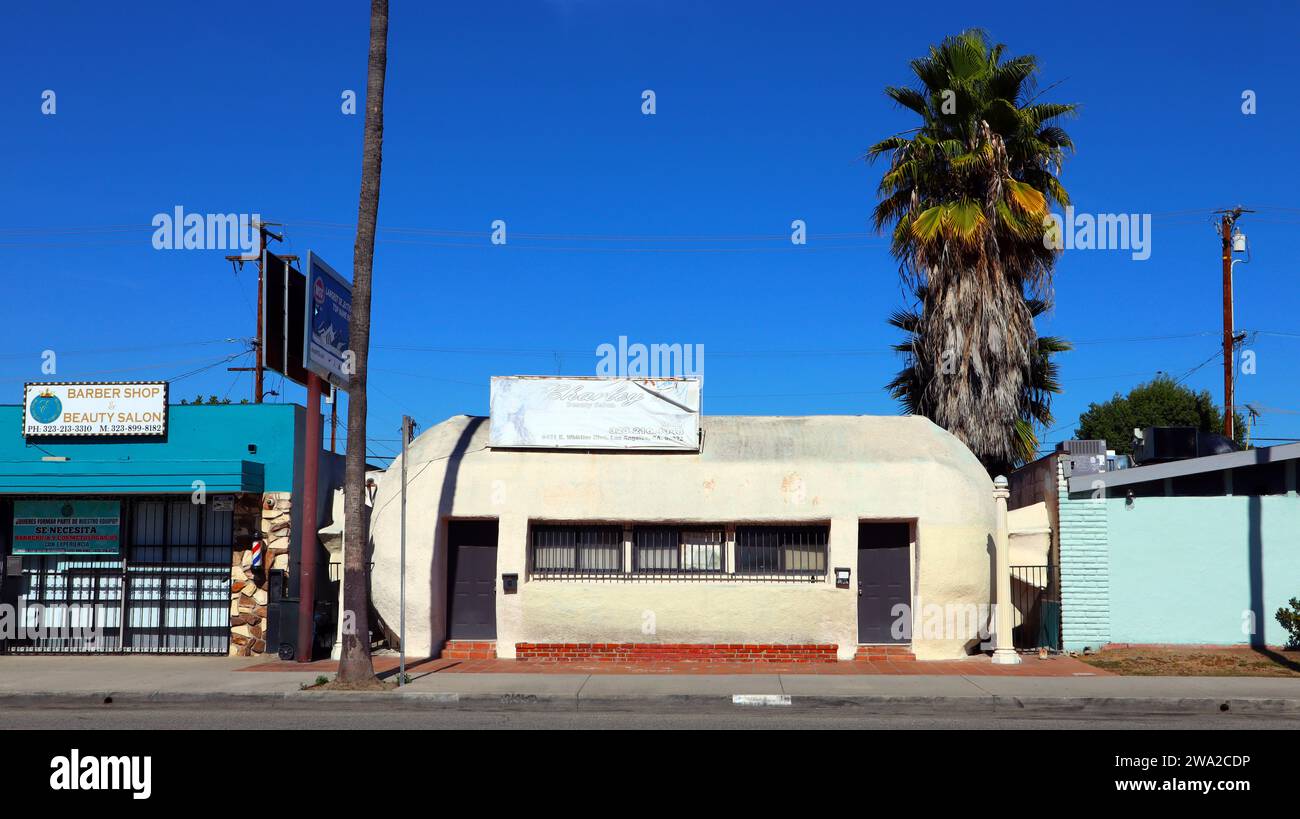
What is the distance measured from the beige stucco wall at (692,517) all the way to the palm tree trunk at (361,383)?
9.51 feet

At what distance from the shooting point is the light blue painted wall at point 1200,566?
57.6 ft

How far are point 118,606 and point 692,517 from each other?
989 cm

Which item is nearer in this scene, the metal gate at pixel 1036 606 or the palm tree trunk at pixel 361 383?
the palm tree trunk at pixel 361 383

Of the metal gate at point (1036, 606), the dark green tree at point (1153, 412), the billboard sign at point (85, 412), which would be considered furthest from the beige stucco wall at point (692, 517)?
the dark green tree at point (1153, 412)

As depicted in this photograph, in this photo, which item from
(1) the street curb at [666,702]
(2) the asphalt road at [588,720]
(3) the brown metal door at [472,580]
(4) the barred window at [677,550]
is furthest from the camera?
(3) the brown metal door at [472,580]

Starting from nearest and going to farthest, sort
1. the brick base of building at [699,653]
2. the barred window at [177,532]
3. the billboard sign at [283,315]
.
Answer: the billboard sign at [283,315] → the brick base of building at [699,653] → the barred window at [177,532]

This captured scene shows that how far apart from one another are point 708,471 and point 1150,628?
737cm

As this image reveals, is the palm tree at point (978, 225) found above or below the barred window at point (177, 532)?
above

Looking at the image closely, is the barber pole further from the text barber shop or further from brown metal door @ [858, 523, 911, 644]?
brown metal door @ [858, 523, 911, 644]

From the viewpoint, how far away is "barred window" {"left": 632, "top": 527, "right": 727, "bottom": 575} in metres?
18.0

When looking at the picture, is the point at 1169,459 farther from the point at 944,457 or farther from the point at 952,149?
the point at 952,149

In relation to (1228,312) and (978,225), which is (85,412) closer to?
(978,225)

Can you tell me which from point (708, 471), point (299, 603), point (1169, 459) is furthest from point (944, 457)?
point (299, 603)

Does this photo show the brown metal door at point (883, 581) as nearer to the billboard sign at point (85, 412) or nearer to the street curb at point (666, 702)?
the street curb at point (666, 702)
